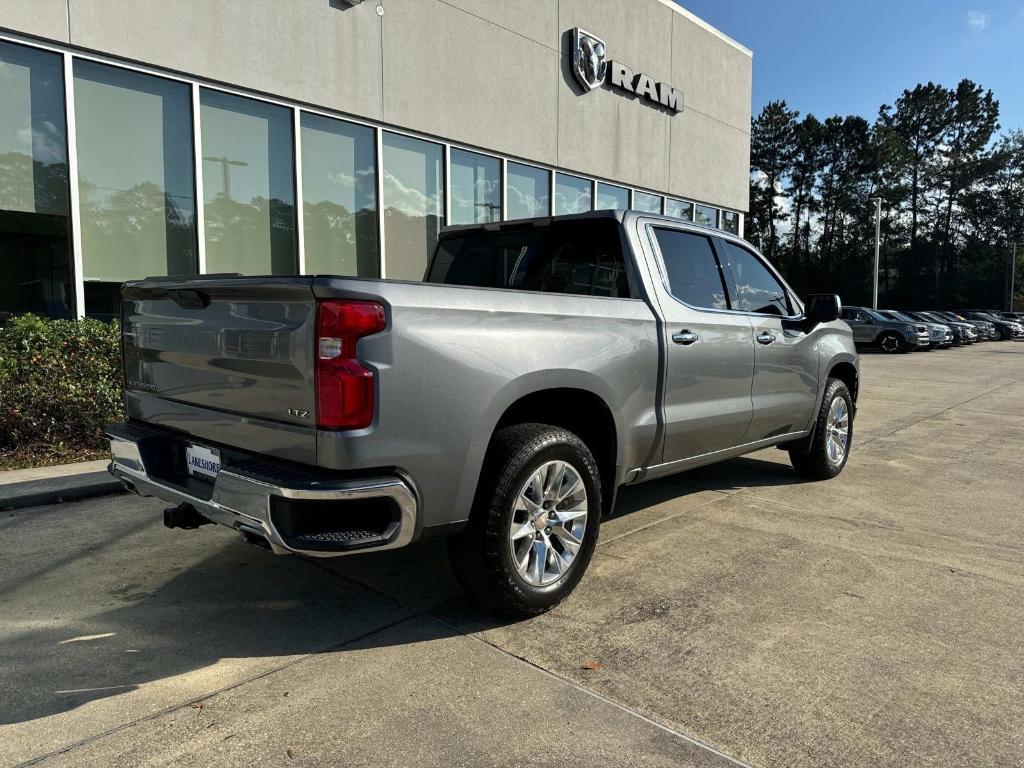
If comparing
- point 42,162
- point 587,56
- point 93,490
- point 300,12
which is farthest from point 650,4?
point 93,490

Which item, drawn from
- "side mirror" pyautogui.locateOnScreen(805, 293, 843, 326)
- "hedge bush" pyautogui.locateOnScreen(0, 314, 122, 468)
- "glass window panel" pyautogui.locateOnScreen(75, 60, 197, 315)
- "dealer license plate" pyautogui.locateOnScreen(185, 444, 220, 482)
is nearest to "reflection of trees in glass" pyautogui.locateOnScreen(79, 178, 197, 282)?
"glass window panel" pyautogui.locateOnScreen(75, 60, 197, 315)

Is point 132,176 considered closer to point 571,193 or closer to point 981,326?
point 571,193

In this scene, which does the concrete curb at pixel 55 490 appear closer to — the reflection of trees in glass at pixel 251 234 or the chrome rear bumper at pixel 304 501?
the chrome rear bumper at pixel 304 501

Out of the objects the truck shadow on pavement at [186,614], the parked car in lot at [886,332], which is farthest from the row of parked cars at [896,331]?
the truck shadow on pavement at [186,614]

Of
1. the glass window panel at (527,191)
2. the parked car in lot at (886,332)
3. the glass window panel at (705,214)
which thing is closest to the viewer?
the glass window panel at (527,191)

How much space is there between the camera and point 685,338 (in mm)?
4168

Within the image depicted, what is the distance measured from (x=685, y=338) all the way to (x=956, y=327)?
107 ft

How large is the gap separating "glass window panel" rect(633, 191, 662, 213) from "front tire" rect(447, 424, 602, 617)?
42.2ft

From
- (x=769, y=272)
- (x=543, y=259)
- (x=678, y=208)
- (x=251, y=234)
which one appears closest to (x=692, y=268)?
(x=543, y=259)

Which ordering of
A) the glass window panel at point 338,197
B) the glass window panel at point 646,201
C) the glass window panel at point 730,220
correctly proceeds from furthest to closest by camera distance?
the glass window panel at point 730,220
the glass window panel at point 646,201
the glass window panel at point 338,197

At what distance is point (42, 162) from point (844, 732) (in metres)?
8.79

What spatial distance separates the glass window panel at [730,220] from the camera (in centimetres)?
1875

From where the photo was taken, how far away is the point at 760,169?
63938 mm

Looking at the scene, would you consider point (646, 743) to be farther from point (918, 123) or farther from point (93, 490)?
point (918, 123)
